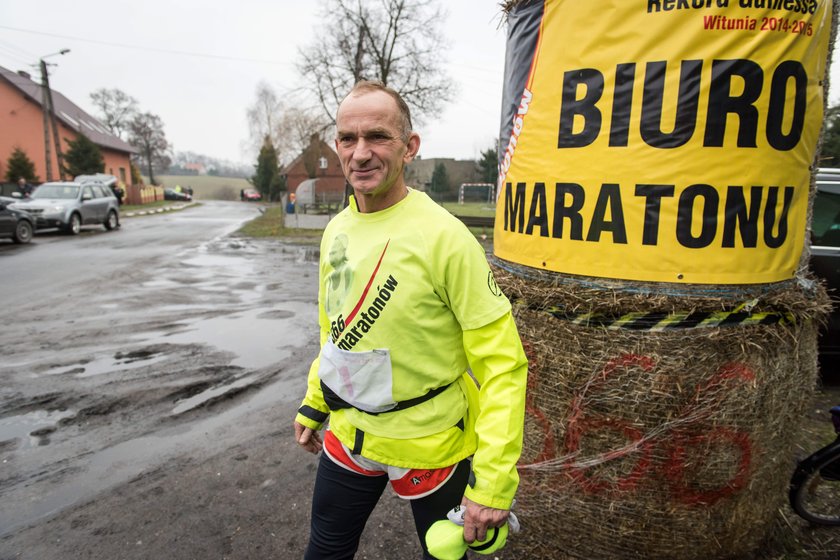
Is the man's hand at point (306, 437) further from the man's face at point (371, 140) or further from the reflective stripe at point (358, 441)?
the man's face at point (371, 140)

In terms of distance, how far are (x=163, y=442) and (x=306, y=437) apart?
2260mm

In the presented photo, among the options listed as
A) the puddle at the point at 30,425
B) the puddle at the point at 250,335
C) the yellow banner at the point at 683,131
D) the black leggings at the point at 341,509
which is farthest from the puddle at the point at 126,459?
the yellow banner at the point at 683,131

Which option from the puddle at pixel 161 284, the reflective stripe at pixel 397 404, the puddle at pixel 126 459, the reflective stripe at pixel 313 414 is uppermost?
the reflective stripe at pixel 397 404

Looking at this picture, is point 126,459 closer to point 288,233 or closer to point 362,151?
point 362,151

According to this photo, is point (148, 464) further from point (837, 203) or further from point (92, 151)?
point (92, 151)

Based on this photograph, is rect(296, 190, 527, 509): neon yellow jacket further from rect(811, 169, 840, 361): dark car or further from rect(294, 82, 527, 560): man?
rect(811, 169, 840, 361): dark car

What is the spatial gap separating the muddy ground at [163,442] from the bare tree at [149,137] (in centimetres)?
6391

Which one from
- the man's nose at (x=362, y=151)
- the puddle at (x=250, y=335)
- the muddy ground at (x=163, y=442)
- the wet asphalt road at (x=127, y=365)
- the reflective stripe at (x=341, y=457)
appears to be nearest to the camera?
the man's nose at (x=362, y=151)

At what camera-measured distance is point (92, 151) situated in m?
35.8

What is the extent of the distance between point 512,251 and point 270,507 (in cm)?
214

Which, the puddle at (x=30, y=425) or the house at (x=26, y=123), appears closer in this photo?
the puddle at (x=30, y=425)

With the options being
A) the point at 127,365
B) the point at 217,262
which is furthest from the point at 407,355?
the point at 217,262

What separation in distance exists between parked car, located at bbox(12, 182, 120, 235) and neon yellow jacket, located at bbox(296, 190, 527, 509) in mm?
18010

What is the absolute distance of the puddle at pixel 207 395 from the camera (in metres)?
4.20
